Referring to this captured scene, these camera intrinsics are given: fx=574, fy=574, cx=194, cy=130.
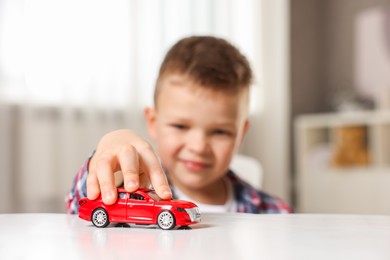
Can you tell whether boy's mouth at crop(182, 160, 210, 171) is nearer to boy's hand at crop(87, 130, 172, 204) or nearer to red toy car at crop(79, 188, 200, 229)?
boy's hand at crop(87, 130, 172, 204)

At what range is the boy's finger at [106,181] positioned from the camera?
1.76 feet

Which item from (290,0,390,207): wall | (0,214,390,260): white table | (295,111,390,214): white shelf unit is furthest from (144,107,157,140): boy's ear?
(290,0,390,207): wall

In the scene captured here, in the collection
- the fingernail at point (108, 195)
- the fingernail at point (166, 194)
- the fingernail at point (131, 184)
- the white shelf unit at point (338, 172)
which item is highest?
the fingernail at point (131, 184)

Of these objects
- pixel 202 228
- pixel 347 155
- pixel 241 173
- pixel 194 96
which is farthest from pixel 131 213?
pixel 347 155

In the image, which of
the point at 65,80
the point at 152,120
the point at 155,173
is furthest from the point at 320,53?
the point at 155,173

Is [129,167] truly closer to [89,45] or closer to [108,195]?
[108,195]

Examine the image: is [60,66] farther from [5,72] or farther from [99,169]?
[99,169]

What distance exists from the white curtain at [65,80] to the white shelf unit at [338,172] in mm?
1166

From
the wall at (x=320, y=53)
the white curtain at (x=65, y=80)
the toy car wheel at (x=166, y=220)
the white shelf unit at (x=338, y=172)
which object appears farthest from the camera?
the wall at (x=320, y=53)

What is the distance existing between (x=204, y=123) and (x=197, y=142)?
0.04 m

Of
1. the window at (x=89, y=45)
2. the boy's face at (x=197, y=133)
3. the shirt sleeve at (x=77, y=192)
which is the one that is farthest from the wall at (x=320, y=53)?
the shirt sleeve at (x=77, y=192)

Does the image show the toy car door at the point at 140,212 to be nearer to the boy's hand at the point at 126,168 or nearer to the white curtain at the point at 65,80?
the boy's hand at the point at 126,168

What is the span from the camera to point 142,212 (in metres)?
0.52

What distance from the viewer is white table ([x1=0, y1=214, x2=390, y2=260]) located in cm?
36
